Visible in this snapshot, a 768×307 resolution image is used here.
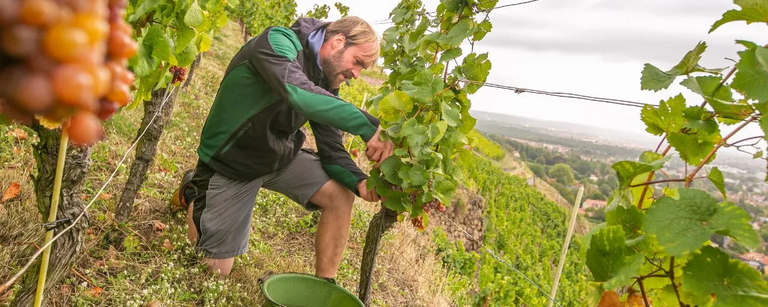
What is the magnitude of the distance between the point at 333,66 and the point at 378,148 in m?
0.83

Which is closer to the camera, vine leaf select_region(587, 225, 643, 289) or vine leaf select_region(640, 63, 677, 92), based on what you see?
vine leaf select_region(587, 225, 643, 289)

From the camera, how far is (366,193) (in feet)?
8.98

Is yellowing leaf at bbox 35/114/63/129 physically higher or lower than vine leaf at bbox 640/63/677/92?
lower

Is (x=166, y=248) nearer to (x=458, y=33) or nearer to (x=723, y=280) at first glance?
(x=458, y=33)

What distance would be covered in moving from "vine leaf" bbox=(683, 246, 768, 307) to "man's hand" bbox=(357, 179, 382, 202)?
1.89 meters

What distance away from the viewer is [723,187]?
0.94m

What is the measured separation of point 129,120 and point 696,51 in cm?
449

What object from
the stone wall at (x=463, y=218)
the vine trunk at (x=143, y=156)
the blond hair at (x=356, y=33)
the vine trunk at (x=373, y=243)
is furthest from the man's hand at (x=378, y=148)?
the stone wall at (x=463, y=218)

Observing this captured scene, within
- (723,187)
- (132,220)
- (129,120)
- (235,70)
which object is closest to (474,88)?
(235,70)

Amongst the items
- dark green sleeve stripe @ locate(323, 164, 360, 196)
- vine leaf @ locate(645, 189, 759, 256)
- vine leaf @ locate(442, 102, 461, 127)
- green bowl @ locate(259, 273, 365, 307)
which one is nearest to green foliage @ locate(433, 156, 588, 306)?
vine leaf @ locate(442, 102, 461, 127)

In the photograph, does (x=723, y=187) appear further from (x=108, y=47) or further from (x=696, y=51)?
(x=108, y=47)

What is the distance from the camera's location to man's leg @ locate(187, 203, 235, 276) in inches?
108

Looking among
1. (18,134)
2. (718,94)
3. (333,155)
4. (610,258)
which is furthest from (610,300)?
(18,134)

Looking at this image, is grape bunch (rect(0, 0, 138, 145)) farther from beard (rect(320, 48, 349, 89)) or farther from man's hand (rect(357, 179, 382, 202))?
beard (rect(320, 48, 349, 89))
